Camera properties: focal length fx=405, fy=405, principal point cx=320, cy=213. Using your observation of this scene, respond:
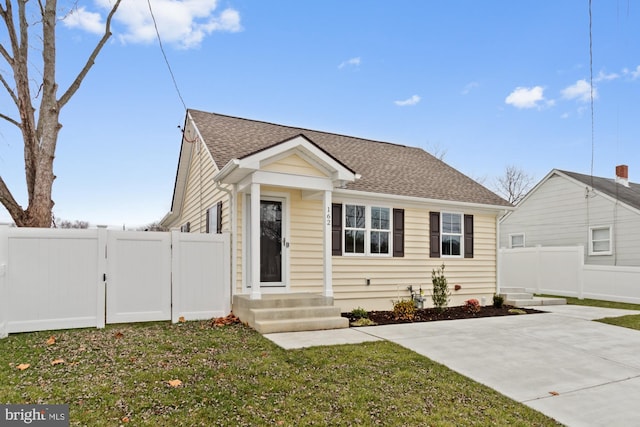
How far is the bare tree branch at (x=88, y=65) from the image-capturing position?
30.8 feet

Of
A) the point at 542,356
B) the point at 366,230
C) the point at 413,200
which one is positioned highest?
the point at 413,200

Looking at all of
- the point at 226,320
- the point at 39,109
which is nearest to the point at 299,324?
the point at 226,320

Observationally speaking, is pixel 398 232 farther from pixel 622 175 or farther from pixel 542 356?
pixel 622 175

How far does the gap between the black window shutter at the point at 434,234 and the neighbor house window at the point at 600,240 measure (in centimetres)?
887

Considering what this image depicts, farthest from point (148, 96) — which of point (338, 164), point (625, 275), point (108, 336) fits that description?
point (625, 275)

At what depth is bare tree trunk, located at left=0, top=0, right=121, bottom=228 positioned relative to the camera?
28.0 ft

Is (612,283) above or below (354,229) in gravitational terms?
below

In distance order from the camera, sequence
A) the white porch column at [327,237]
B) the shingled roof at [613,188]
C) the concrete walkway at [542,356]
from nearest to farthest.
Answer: the concrete walkway at [542,356] → the white porch column at [327,237] → the shingled roof at [613,188]

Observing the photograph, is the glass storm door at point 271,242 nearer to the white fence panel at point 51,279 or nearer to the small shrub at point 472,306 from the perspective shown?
the white fence panel at point 51,279

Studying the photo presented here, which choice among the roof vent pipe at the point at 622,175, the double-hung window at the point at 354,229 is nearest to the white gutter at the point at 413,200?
the double-hung window at the point at 354,229

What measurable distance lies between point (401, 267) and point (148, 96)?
29.4ft

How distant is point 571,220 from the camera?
16641 mm

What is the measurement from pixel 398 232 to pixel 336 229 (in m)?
1.80

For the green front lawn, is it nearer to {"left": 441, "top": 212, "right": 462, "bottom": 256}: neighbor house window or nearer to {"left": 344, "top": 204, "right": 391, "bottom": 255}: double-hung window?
{"left": 344, "top": 204, "right": 391, "bottom": 255}: double-hung window
